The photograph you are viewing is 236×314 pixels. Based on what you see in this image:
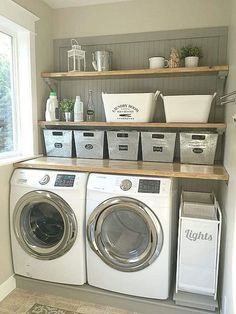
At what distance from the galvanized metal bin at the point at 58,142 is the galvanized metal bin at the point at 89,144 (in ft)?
0.28

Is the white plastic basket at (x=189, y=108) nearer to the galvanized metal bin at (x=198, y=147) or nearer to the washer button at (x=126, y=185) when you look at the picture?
the galvanized metal bin at (x=198, y=147)

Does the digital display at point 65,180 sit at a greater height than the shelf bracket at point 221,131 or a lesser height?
lesser

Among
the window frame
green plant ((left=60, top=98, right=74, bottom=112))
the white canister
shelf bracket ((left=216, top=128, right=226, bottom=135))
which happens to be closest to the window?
the window frame

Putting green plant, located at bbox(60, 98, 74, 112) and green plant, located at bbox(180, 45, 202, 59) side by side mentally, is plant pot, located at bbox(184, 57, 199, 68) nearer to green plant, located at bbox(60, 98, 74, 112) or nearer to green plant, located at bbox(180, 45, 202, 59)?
green plant, located at bbox(180, 45, 202, 59)

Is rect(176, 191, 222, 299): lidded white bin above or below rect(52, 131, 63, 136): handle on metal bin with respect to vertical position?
below

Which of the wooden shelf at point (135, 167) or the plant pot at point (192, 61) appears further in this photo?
the plant pot at point (192, 61)

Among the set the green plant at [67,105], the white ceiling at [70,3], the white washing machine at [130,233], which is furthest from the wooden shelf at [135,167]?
the white ceiling at [70,3]

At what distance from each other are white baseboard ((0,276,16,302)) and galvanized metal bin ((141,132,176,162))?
4.81 feet

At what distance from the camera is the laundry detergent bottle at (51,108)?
2498 millimetres

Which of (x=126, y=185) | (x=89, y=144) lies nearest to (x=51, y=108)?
(x=89, y=144)

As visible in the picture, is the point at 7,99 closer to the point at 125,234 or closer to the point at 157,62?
the point at 157,62

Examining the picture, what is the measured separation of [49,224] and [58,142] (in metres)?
0.74

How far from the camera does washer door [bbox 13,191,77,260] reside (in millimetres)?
2035

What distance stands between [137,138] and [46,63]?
1.17 m
